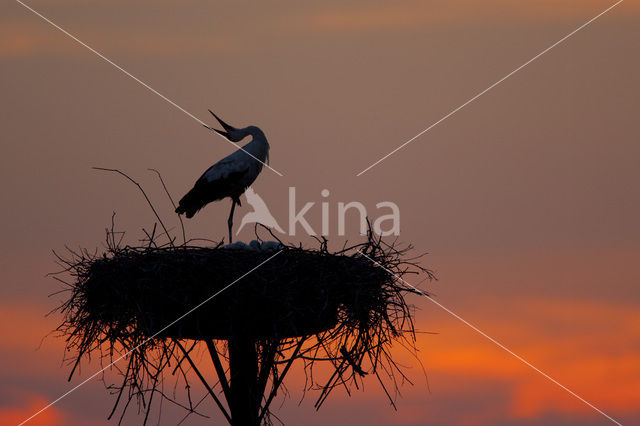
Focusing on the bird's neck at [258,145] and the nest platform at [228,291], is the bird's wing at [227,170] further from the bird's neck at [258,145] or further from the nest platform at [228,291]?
the nest platform at [228,291]

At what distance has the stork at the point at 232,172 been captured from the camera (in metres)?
10.5

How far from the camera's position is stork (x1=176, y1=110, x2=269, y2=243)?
10.5m

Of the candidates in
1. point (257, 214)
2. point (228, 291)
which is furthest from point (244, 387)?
point (257, 214)

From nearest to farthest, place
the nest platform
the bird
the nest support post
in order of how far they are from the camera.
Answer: the nest platform → the nest support post → the bird

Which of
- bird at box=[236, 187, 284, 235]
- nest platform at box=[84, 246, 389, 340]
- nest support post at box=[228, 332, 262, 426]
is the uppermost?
bird at box=[236, 187, 284, 235]

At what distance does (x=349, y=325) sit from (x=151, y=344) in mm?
1416

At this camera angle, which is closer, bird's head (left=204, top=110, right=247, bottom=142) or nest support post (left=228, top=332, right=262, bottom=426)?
nest support post (left=228, top=332, right=262, bottom=426)

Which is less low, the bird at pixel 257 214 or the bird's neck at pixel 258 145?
the bird's neck at pixel 258 145

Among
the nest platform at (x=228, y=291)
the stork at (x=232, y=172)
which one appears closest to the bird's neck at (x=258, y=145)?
the stork at (x=232, y=172)

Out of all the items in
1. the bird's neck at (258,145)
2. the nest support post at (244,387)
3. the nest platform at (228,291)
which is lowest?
the nest support post at (244,387)

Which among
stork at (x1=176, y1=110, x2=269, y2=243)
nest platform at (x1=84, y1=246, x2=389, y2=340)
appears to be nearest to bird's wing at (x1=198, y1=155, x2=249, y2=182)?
stork at (x1=176, y1=110, x2=269, y2=243)

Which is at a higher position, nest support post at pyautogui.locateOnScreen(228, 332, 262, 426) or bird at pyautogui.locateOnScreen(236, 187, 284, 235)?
bird at pyautogui.locateOnScreen(236, 187, 284, 235)

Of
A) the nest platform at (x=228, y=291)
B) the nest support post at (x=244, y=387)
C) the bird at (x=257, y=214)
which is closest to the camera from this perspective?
the nest platform at (x=228, y=291)

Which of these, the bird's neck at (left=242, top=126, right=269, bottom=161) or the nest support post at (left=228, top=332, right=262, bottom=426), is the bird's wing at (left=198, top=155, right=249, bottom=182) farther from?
the nest support post at (left=228, top=332, right=262, bottom=426)
